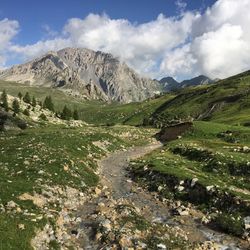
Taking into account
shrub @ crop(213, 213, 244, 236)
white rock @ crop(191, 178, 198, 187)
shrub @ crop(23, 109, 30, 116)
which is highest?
shrub @ crop(23, 109, 30, 116)

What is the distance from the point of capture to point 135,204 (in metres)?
32.6

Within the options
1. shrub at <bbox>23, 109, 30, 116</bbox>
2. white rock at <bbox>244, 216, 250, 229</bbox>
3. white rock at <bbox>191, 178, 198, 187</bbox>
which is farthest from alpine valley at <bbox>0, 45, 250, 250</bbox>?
shrub at <bbox>23, 109, 30, 116</bbox>

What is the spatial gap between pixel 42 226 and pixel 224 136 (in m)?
51.3

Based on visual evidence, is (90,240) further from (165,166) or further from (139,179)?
(165,166)

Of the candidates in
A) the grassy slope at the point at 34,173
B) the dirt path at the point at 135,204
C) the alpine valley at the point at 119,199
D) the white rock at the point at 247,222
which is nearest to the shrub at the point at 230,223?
the alpine valley at the point at 119,199

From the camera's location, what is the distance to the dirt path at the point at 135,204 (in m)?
25.6

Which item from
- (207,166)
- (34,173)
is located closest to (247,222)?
(207,166)

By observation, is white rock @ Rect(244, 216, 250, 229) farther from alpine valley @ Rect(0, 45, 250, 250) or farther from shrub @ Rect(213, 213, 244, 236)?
shrub @ Rect(213, 213, 244, 236)

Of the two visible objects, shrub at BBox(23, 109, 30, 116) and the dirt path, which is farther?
shrub at BBox(23, 109, 30, 116)

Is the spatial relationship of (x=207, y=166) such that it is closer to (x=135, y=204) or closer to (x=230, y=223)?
(x=135, y=204)

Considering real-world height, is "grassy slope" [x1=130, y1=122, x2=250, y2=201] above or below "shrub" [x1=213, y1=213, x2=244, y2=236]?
above

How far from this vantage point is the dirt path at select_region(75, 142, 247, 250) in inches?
1009

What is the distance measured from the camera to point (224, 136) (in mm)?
70438

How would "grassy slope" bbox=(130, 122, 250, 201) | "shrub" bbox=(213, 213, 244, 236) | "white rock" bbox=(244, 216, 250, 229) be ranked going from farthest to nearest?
"grassy slope" bbox=(130, 122, 250, 201) → "white rock" bbox=(244, 216, 250, 229) → "shrub" bbox=(213, 213, 244, 236)
